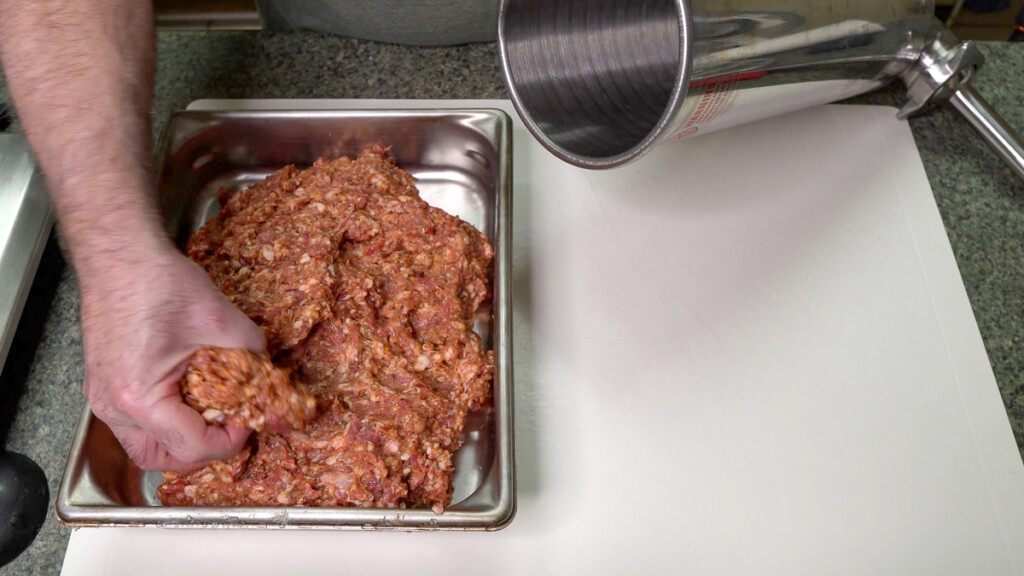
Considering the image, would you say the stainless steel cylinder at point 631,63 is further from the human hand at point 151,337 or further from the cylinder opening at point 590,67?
the human hand at point 151,337

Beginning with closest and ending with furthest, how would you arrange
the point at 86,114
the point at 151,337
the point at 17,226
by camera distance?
the point at 151,337 → the point at 86,114 → the point at 17,226

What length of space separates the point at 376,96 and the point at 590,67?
0.58m

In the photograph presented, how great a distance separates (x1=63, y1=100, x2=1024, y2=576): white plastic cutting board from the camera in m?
1.19

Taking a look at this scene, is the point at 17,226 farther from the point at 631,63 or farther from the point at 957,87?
the point at 957,87

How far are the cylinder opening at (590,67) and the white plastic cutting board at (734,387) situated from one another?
0.90 ft

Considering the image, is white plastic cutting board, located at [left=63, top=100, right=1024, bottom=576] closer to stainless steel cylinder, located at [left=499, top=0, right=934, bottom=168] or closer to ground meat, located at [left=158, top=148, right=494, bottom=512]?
ground meat, located at [left=158, top=148, right=494, bottom=512]

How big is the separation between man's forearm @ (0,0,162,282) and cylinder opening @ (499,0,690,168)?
0.58 m

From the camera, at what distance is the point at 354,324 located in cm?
122

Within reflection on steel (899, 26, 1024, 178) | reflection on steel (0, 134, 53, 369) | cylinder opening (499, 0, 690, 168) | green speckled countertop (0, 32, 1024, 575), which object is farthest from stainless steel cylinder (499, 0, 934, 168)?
reflection on steel (0, 134, 53, 369)

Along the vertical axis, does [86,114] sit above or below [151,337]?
above

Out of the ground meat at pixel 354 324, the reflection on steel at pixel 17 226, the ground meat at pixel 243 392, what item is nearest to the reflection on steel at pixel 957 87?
the ground meat at pixel 354 324

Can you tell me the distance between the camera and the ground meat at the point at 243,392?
96 cm

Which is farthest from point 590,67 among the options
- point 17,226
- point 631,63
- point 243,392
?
point 17,226

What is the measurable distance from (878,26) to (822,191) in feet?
1.17
